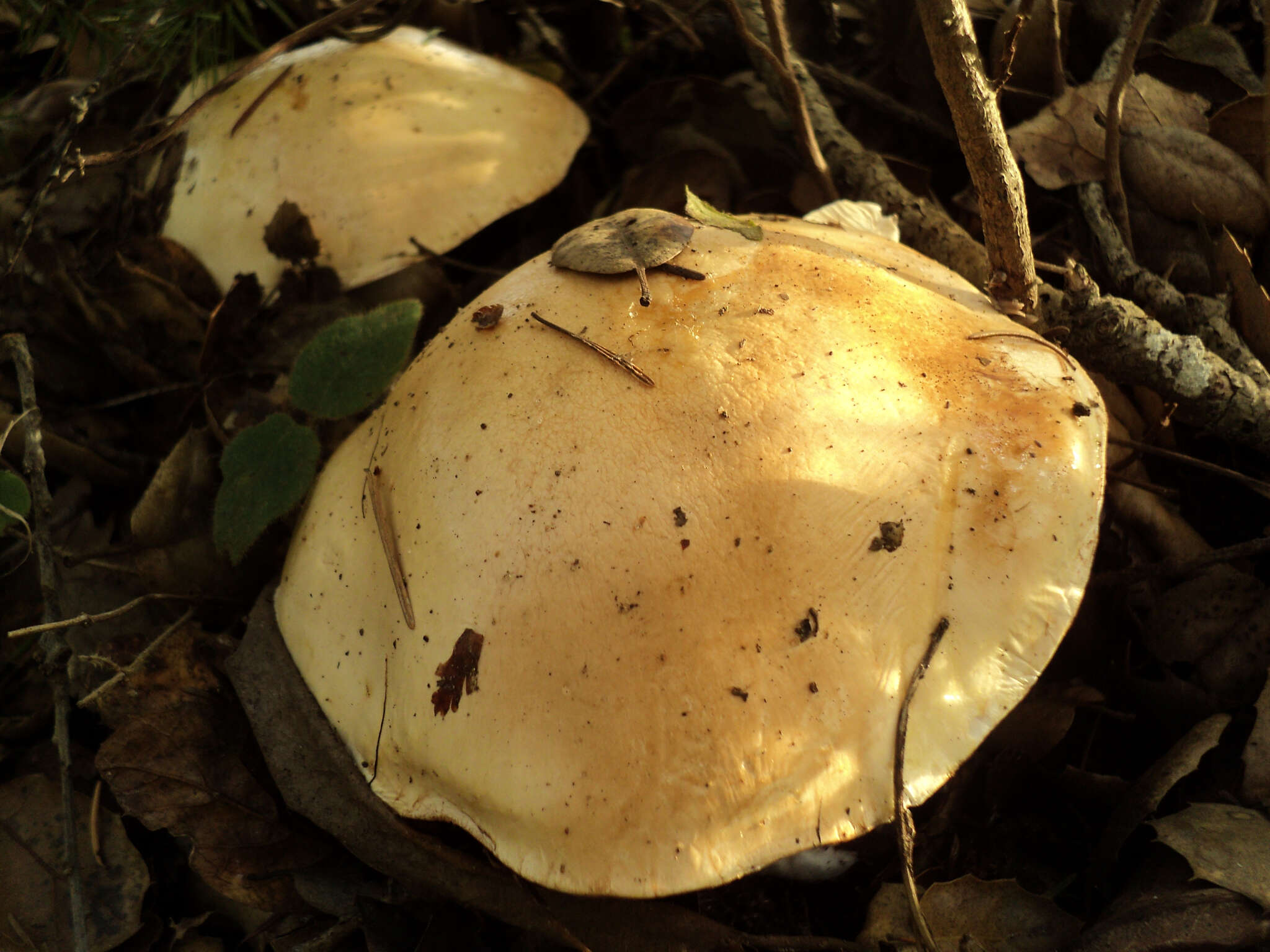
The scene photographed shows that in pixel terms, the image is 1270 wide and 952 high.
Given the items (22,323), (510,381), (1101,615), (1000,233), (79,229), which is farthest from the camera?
(79,229)

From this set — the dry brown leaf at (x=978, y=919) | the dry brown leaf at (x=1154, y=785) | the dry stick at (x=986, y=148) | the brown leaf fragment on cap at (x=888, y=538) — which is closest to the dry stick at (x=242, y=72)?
the dry stick at (x=986, y=148)

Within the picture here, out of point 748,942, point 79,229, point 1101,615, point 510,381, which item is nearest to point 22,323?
point 79,229

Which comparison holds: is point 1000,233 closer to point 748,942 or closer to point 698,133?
point 698,133

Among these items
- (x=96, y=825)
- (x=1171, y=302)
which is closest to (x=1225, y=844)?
(x=1171, y=302)

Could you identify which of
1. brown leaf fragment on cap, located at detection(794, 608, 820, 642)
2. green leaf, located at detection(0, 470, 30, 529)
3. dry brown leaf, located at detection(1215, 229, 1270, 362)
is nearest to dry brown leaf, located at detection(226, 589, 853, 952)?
brown leaf fragment on cap, located at detection(794, 608, 820, 642)

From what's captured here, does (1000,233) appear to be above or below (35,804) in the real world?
above

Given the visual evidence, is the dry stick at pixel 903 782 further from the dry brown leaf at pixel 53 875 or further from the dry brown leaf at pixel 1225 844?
the dry brown leaf at pixel 53 875

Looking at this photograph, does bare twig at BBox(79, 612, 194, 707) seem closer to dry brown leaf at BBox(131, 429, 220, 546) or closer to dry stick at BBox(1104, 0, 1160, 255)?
dry brown leaf at BBox(131, 429, 220, 546)
